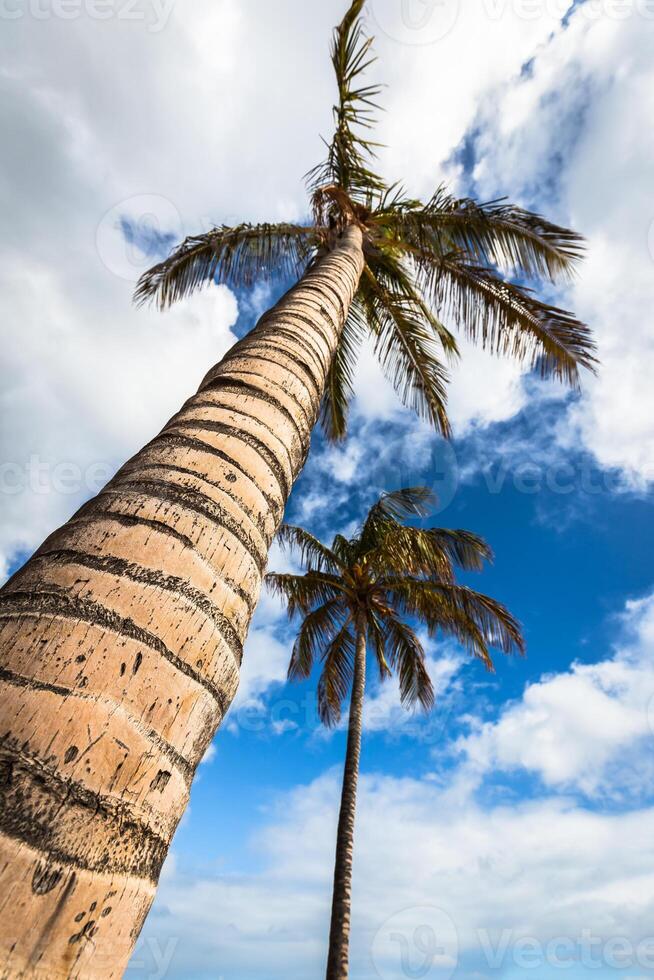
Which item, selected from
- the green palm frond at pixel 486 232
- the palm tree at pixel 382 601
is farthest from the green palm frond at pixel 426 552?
the green palm frond at pixel 486 232

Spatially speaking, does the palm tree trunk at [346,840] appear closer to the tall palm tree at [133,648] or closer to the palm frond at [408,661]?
the palm frond at [408,661]

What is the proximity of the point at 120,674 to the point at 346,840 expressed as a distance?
967cm

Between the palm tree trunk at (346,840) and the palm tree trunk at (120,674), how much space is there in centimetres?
888

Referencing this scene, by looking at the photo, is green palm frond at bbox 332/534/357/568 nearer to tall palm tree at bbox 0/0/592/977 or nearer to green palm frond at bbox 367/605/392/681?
green palm frond at bbox 367/605/392/681

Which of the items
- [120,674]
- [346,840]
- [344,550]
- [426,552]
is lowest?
[120,674]

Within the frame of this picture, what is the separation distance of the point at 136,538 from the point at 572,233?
17.3 ft

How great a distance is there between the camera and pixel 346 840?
912 centimetres

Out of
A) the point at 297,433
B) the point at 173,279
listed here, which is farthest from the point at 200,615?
the point at 173,279

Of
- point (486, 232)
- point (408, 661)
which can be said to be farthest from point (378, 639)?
point (486, 232)

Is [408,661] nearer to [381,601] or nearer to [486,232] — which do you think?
[381,601]

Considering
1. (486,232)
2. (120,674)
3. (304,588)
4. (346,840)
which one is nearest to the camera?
(120,674)

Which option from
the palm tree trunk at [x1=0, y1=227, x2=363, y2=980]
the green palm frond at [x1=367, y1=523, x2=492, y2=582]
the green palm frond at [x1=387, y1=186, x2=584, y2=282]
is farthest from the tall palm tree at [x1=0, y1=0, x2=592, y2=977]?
the green palm frond at [x1=367, y1=523, x2=492, y2=582]

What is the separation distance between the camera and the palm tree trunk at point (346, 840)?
7934 millimetres

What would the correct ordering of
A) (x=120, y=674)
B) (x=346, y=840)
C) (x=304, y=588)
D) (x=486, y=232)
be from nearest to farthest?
(x=120, y=674) → (x=486, y=232) → (x=346, y=840) → (x=304, y=588)
